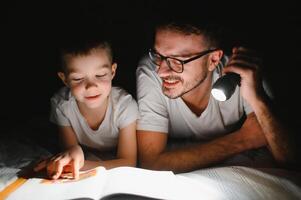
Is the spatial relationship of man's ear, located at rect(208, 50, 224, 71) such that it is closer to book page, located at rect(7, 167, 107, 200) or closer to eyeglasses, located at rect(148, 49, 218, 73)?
eyeglasses, located at rect(148, 49, 218, 73)

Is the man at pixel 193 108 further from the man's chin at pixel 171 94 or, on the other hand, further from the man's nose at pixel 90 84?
the man's nose at pixel 90 84

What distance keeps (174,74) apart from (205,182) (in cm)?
53

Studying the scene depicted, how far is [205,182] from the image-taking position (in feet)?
4.05

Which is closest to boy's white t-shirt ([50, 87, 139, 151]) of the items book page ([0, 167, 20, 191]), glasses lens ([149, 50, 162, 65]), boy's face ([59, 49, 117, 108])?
boy's face ([59, 49, 117, 108])

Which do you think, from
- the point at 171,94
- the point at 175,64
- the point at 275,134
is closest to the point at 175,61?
the point at 175,64

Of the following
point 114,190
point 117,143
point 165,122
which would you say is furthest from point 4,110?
point 114,190

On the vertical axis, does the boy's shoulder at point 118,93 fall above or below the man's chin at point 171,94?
below

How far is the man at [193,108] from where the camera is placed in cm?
148

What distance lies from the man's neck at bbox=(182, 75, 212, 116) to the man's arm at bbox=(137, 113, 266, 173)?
190mm

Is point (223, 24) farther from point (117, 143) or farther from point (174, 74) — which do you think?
point (117, 143)

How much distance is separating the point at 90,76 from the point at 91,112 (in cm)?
28

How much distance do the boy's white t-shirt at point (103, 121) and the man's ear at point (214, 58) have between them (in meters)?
0.42

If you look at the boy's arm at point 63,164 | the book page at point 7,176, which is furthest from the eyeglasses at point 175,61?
the book page at point 7,176

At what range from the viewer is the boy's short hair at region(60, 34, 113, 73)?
59.8 inches
